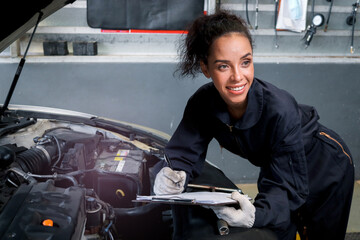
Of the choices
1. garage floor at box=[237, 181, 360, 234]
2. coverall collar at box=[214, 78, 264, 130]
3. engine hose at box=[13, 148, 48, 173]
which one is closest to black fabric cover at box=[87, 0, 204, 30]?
garage floor at box=[237, 181, 360, 234]

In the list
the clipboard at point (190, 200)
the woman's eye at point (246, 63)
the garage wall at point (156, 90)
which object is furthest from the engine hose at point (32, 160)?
the garage wall at point (156, 90)

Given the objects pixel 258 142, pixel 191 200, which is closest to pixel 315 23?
pixel 258 142

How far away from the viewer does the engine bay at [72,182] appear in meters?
1.00

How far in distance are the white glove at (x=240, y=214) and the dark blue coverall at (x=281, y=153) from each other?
38mm

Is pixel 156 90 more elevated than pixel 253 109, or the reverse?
pixel 253 109

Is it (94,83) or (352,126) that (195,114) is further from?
(352,126)

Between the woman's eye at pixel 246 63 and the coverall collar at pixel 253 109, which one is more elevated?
the woman's eye at pixel 246 63

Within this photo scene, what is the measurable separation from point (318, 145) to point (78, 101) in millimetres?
2254

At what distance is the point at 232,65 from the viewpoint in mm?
1240

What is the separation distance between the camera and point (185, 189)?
1.47 meters

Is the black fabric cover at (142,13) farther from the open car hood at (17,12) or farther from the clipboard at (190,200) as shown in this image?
the clipboard at (190,200)

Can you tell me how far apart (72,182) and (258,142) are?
0.76 metres

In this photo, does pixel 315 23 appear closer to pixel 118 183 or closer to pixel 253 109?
pixel 253 109

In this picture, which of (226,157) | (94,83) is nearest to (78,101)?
(94,83)
